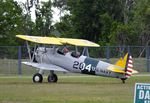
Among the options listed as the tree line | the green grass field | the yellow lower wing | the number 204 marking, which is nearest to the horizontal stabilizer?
the number 204 marking

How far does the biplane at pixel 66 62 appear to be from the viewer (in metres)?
31.7

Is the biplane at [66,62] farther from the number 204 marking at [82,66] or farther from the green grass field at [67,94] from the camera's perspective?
the green grass field at [67,94]

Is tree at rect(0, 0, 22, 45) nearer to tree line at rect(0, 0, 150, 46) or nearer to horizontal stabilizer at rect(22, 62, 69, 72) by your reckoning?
tree line at rect(0, 0, 150, 46)

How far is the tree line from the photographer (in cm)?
6631

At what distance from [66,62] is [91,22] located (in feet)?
139

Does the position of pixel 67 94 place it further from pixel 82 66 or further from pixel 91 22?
pixel 91 22

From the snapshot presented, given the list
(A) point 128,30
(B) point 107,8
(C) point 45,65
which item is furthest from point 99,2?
(C) point 45,65

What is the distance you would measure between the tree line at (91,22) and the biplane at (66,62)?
98.4ft

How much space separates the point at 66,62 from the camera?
3403cm

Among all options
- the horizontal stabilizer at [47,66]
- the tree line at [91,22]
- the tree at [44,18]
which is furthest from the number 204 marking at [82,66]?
the tree at [44,18]

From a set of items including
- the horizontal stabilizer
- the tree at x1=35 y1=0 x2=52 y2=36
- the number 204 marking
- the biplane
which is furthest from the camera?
the tree at x1=35 y1=0 x2=52 y2=36

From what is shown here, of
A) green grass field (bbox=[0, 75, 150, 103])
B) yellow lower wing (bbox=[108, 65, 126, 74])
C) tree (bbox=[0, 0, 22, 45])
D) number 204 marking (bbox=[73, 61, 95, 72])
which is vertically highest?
tree (bbox=[0, 0, 22, 45])

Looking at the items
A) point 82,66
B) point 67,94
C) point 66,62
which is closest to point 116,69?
point 82,66

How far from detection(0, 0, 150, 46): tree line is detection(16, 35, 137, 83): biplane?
3000 cm
